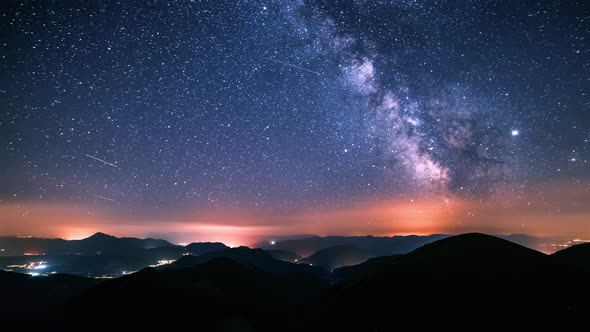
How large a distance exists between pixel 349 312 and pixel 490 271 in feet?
89.2

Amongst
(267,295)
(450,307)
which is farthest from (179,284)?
(450,307)

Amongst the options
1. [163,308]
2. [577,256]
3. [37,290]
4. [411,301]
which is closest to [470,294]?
[411,301]

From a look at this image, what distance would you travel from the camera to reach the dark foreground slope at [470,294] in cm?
4712

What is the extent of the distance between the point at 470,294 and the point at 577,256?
3253 inches

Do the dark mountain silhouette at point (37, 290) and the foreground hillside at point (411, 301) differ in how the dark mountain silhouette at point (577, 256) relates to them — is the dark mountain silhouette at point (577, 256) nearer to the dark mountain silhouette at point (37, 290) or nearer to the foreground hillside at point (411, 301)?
the foreground hillside at point (411, 301)

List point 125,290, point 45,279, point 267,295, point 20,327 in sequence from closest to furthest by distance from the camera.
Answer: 1. point 20,327
2. point 125,290
3. point 267,295
4. point 45,279

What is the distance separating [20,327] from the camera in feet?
205

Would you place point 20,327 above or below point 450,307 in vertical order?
below

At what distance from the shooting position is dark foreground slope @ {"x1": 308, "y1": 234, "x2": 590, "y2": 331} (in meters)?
47.1

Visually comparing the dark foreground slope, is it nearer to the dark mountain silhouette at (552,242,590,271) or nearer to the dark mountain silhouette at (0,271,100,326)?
the dark mountain silhouette at (552,242,590,271)

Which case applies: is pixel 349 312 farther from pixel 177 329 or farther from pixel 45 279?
pixel 45 279

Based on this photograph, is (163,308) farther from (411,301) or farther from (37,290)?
(37,290)

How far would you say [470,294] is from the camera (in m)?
53.3

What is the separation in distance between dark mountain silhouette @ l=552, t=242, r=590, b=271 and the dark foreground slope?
167 feet
